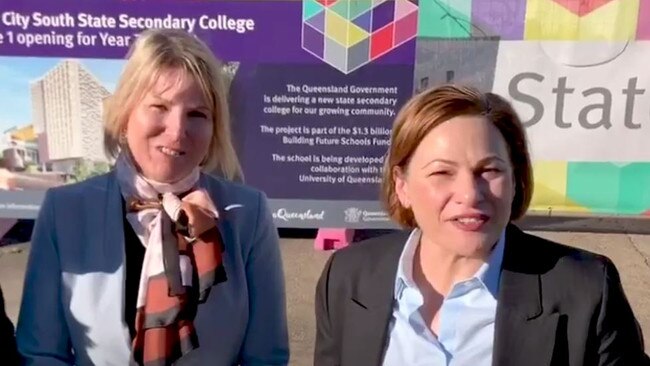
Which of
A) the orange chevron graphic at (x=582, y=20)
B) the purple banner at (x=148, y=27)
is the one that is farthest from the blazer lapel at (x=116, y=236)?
the orange chevron graphic at (x=582, y=20)

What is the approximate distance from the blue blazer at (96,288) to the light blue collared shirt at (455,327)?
50cm

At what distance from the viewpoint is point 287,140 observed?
18.2 feet

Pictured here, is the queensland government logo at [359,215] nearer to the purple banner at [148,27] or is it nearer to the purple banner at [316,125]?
the purple banner at [316,125]

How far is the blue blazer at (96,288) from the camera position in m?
2.28

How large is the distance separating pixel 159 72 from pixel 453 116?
0.72 meters

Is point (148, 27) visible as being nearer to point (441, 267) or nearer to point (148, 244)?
point (148, 244)

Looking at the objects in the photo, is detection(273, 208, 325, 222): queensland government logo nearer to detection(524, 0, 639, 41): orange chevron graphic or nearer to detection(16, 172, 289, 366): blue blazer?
detection(524, 0, 639, 41): orange chevron graphic

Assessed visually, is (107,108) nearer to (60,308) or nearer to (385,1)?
(60,308)

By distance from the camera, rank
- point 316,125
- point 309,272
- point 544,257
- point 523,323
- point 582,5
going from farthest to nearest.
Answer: point 309,272 < point 316,125 < point 582,5 < point 544,257 < point 523,323

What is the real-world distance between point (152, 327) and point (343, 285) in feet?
1.58

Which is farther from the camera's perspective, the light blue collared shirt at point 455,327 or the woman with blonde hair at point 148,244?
the woman with blonde hair at point 148,244

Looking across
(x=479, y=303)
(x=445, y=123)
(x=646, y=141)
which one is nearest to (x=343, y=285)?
(x=479, y=303)

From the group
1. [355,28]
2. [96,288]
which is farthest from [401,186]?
[355,28]

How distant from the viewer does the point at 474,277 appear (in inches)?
80.0
